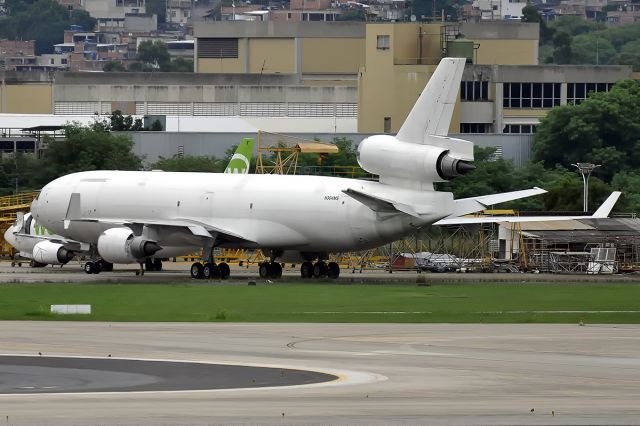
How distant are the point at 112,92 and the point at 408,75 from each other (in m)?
52.7

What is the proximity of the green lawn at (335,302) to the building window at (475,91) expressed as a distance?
77748 millimetres

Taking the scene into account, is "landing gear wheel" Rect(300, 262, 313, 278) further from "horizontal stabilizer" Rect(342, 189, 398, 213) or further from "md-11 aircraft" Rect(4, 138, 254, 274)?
"md-11 aircraft" Rect(4, 138, 254, 274)

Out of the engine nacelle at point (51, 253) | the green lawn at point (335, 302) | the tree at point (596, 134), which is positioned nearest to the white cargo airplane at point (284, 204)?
the engine nacelle at point (51, 253)

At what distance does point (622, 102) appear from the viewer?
143750 millimetres

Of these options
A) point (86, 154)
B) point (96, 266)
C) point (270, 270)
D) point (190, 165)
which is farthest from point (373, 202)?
point (86, 154)

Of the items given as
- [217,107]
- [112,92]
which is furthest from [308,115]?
[112,92]

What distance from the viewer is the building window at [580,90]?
15962 centimetres

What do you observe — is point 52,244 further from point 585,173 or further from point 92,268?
point 585,173

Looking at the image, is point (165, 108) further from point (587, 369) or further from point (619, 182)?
point (587, 369)

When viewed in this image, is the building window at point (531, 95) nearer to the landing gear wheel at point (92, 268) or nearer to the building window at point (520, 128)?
the building window at point (520, 128)

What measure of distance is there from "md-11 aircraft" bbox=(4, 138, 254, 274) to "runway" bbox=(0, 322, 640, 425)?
34.6m

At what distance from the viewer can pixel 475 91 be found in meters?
151

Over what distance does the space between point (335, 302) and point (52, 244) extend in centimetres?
2900

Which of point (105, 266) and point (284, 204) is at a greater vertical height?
point (284, 204)
